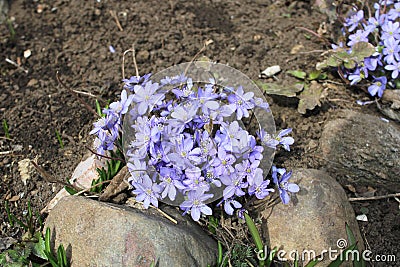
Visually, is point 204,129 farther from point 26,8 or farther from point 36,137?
point 26,8

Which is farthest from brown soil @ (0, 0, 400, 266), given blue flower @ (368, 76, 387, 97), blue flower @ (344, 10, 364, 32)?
blue flower @ (344, 10, 364, 32)

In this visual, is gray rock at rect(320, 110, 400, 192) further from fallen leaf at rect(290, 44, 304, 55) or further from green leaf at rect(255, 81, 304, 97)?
fallen leaf at rect(290, 44, 304, 55)

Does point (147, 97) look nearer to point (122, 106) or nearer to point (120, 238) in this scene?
point (122, 106)

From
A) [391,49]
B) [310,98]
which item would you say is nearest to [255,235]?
[310,98]

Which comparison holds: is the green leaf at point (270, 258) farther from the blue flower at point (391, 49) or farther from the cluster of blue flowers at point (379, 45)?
the blue flower at point (391, 49)

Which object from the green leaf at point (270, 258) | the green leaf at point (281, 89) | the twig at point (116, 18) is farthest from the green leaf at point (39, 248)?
the twig at point (116, 18)
